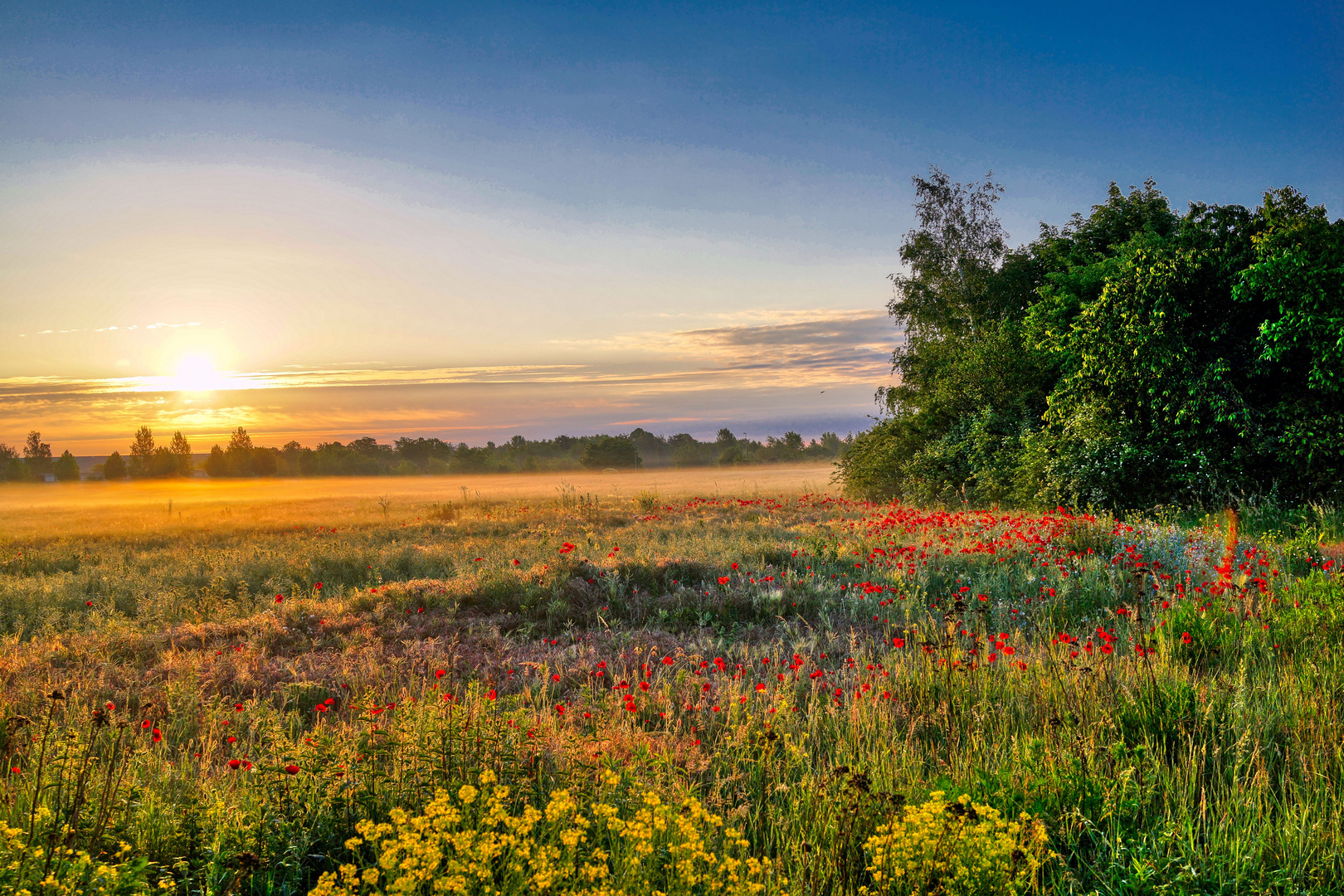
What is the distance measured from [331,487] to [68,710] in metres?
41.6

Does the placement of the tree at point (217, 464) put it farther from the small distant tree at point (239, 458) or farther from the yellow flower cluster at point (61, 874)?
the yellow flower cluster at point (61, 874)

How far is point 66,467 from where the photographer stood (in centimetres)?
5534

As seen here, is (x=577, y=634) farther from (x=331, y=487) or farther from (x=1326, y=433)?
(x=331, y=487)

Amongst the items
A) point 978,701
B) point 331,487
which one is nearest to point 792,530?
point 978,701

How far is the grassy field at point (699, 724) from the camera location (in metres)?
2.80

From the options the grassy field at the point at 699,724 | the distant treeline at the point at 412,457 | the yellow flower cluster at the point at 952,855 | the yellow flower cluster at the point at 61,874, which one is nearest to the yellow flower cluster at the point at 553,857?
the grassy field at the point at 699,724

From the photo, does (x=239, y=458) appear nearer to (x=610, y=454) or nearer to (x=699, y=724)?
(x=610, y=454)

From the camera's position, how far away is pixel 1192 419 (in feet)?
49.0

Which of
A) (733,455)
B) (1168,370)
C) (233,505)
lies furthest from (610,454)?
(1168,370)

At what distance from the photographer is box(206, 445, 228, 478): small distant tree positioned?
6069 centimetres

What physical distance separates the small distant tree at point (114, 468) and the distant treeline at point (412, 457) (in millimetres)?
65

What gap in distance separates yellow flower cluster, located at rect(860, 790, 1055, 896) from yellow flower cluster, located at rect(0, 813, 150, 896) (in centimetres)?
266

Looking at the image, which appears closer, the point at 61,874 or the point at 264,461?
the point at 61,874

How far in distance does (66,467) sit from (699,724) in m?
69.4
